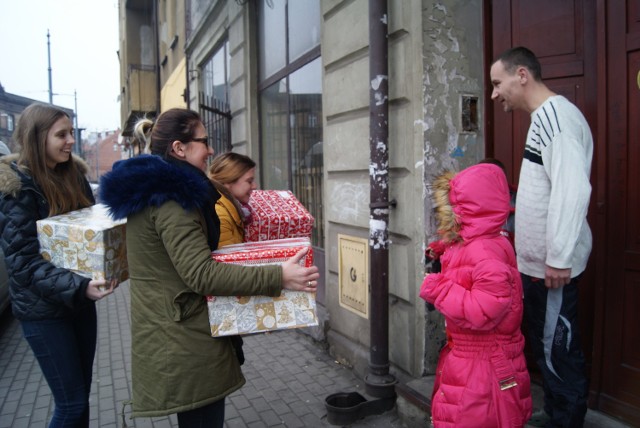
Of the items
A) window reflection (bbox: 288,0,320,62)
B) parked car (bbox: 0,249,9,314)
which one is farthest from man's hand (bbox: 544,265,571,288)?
parked car (bbox: 0,249,9,314)

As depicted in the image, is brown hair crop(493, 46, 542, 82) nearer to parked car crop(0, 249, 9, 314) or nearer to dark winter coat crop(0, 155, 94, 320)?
dark winter coat crop(0, 155, 94, 320)

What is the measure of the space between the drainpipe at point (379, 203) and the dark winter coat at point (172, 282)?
1770 mm

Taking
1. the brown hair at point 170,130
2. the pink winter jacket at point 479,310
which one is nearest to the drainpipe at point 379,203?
the pink winter jacket at point 479,310

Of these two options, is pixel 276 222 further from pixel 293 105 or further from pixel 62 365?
pixel 293 105

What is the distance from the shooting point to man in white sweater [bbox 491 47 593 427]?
2.25 meters

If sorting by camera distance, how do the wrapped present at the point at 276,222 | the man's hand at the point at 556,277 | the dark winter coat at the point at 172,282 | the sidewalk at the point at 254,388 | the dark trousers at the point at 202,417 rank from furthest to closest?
the sidewalk at the point at 254,388, the wrapped present at the point at 276,222, the man's hand at the point at 556,277, the dark trousers at the point at 202,417, the dark winter coat at the point at 172,282

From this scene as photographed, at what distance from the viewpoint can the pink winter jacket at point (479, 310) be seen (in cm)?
212

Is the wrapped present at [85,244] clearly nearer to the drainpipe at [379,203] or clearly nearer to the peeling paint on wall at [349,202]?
the drainpipe at [379,203]

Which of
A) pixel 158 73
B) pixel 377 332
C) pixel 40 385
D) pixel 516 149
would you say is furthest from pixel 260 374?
pixel 158 73

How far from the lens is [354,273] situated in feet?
13.7

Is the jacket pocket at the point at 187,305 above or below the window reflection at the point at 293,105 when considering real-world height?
below

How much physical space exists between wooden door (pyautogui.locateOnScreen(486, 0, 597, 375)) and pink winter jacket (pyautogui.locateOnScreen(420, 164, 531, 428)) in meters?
0.99

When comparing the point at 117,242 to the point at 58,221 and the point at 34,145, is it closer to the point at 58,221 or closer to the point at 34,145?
the point at 58,221

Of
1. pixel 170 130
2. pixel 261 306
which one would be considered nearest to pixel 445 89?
pixel 170 130
